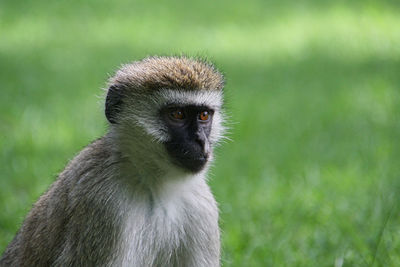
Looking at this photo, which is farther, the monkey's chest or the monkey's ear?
the monkey's ear

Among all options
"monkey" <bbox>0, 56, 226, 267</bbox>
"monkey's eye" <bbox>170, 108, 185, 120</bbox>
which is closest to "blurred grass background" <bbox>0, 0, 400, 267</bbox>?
"monkey" <bbox>0, 56, 226, 267</bbox>

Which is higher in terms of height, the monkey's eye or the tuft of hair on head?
the tuft of hair on head

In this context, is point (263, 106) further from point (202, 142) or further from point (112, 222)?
point (112, 222)

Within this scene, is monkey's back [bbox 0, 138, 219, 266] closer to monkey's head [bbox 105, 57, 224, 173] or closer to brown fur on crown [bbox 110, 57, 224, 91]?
monkey's head [bbox 105, 57, 224, 173]

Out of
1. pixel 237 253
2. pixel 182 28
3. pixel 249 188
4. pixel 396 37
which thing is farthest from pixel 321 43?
pixel 237 253

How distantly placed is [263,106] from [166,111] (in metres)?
5.54

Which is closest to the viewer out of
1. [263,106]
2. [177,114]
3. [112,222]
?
[112,222]

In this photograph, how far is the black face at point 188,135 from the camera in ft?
13.7

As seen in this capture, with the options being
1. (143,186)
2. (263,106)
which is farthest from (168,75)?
(263,106)

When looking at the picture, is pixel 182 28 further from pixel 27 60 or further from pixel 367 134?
pixel 367 134

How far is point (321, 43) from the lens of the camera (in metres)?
12.7

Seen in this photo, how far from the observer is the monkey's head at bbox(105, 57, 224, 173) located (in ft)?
13.9

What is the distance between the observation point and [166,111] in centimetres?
431

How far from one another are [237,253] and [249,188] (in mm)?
1485
